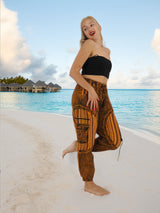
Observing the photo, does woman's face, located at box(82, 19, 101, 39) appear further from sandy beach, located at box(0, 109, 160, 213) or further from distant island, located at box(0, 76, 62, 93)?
distant island, located at box(0, 76, 62, 93)

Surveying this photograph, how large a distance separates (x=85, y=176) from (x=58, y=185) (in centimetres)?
43

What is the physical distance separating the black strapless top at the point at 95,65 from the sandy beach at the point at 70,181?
1430 millimetres

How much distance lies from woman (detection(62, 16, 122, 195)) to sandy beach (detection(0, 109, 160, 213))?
0.71 ft

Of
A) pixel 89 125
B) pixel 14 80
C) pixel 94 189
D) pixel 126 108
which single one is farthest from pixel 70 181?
pixel 14 80

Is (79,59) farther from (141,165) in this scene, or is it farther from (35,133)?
(35,133)

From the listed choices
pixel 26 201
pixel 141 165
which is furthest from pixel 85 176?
pixel 141 165

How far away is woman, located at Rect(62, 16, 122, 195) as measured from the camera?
198 cm

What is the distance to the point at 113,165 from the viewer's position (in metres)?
2.94

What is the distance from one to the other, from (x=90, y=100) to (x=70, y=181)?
1175mm

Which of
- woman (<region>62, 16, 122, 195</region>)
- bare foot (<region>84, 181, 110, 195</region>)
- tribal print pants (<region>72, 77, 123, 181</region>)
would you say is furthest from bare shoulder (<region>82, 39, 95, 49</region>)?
bare foot (<region>84, 181, 110, 195</region>)

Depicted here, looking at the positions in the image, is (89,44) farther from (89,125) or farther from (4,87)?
(4,87)

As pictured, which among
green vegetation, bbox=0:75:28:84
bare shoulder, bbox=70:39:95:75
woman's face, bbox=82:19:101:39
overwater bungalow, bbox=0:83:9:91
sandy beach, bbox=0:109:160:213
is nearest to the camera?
sandy beach, bbox=0:109:160:213

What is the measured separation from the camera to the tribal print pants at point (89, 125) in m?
1.98

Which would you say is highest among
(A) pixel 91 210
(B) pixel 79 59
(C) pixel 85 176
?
(B) pixel 79 59
